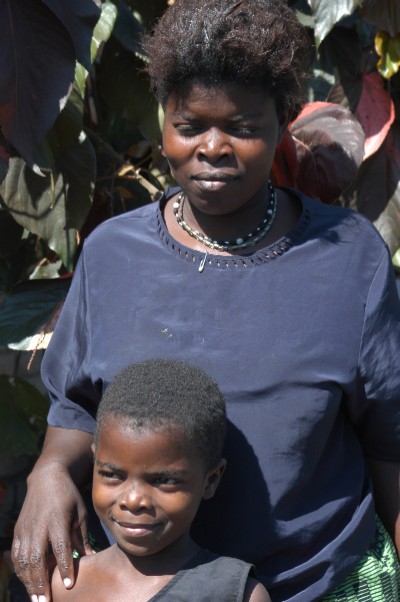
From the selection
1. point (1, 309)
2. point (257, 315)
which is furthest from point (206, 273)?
point (1, 309)

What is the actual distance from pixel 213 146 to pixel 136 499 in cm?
55

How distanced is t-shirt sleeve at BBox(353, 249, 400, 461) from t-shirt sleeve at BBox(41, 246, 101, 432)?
0.43 m

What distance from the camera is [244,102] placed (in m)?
1.76

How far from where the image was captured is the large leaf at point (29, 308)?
8.39 feet

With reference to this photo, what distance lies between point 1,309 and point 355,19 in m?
1.16

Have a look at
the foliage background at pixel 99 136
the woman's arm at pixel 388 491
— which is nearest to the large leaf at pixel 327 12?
the foliage background at pixel 99 136

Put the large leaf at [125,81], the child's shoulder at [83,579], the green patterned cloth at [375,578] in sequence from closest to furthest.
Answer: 1. the child's shoulder at [83,579]
2. the green patterned cloth at [375,578]
3. the large leaf at [125,81]

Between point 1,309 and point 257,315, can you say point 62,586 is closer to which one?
point 257,315

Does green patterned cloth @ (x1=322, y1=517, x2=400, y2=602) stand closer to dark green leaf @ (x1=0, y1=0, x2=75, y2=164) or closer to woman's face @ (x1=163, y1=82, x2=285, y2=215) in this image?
woman's face @ (x1=163, y1=82, x2=285, y2=215)

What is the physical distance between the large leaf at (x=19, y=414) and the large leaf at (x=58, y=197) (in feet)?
1.49

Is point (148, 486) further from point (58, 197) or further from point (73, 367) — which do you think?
point (58, 197)

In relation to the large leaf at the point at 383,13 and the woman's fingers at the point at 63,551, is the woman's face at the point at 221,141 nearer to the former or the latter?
the woman's fingers at the point at 63,551

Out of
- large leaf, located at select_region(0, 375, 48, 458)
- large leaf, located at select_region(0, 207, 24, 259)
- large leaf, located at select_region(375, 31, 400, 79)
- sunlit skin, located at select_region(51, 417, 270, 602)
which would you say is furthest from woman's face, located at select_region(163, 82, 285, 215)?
large leaf, located at select_region(0, 375, 48, 458)

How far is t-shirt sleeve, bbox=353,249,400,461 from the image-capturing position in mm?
1781
